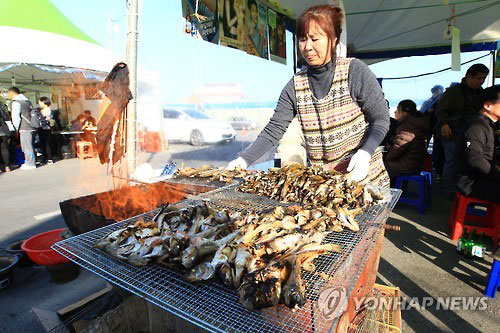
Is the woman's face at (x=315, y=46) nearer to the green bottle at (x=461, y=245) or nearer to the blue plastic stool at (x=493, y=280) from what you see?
the blue plastic stool at (x=493, y=280)

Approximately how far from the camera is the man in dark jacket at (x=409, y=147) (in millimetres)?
6312

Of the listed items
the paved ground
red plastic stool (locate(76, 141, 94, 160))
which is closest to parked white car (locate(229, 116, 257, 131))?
the paved ground

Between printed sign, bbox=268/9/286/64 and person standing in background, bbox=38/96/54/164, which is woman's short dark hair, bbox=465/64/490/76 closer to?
printed sign, bbox=268/9/286/64

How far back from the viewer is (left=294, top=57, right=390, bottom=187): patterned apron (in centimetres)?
266

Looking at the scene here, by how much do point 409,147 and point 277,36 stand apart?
14.2ft

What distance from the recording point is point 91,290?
3.81 meters

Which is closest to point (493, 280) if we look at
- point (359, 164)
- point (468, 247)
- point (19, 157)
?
point (468, 247)

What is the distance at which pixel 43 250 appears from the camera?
12.2 feet

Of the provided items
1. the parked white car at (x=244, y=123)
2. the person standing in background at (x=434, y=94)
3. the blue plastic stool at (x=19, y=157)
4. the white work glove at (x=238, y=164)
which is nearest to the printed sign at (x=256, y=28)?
the white work glove at (x=238, y=164)

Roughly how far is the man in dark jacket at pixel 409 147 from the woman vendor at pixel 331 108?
4.16 meters

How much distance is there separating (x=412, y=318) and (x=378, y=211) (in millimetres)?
1824

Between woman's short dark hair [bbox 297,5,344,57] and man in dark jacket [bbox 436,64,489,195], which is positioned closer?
woman's short dark hair [bbox 297,5,344,57]

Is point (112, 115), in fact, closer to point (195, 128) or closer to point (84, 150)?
point (195, 128)

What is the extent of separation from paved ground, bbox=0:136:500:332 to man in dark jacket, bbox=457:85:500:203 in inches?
40.1
